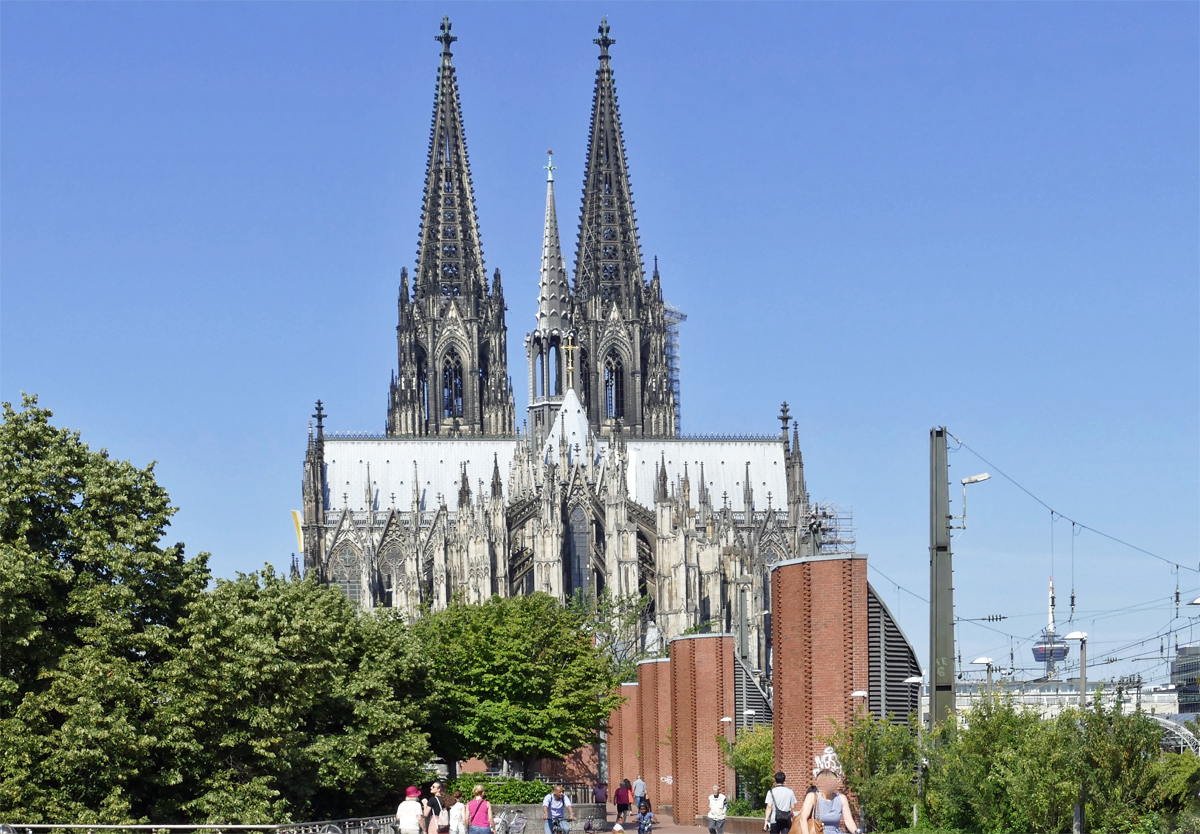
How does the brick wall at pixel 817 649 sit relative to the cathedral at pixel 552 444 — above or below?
below

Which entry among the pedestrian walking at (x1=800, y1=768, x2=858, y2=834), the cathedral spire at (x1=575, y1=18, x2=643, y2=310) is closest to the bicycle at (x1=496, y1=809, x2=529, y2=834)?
the pedestrian walking at (x1=800, y1=768, x2=858, y2=834)

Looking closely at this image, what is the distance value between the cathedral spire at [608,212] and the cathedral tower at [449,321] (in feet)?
23.0

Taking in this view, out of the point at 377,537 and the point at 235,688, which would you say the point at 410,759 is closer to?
the point at 235,688

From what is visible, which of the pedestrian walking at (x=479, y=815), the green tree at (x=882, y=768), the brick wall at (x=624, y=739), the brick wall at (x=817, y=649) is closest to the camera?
the pedestrian walking at (x=479, y=815)

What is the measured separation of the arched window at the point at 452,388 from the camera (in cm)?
13425

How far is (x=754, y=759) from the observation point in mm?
40125

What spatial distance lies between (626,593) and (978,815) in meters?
82.9

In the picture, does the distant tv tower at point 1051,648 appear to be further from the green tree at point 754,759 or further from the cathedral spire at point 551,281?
the cathedral spire at point 551,281

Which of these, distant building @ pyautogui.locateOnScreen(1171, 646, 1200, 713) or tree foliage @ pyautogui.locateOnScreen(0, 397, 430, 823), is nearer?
tree foliage @ pyautogui.locateOnScreen(0, 397, 430, 823)

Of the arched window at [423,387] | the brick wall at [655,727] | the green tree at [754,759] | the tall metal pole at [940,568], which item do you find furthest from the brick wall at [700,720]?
the arched window at [423,387]

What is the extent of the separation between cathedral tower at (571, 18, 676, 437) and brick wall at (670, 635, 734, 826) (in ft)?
274

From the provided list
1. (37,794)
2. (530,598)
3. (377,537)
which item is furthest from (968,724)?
(377,537)

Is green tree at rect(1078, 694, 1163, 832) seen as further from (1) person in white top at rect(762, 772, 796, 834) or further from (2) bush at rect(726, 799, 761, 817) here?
(2) bush at rect(726, 799, 761, 817)

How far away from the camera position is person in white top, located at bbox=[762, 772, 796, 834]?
26094mm
